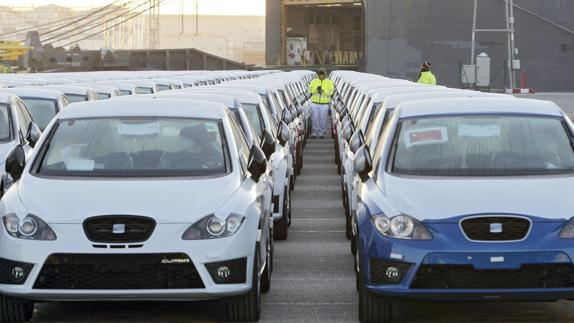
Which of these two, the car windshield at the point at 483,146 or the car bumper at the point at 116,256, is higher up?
the car windshield at the point at 483,146

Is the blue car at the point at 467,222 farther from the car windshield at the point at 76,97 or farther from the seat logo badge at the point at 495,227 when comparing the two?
the car windshield at the point at 76,97

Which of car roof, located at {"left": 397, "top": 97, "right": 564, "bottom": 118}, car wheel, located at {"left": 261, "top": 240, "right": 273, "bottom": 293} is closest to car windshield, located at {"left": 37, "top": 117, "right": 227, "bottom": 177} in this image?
car wheel, located at {"left": 261, "top": 240, "right": 273, "bottom": 293}

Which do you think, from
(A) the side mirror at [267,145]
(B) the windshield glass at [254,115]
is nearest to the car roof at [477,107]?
(A) the side mirror at [267,145]

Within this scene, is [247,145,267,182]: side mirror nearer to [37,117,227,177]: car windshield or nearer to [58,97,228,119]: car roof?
[37,117,227,177]: car windshield

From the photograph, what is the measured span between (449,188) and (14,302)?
3000 mm

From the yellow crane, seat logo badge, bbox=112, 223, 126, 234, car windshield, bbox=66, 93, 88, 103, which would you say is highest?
seat logo badge, bbox=112, 223, 126, 234

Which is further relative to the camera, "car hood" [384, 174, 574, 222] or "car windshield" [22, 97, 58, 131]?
"car windshield" [22, 97, 58, 131]

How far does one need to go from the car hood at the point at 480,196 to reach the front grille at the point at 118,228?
1.66 m

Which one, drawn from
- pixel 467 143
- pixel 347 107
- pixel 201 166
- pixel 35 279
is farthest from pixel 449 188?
pixel 347 107

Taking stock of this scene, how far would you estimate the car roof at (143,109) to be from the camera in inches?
Result: 394

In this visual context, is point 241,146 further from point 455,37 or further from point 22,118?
point 455,37

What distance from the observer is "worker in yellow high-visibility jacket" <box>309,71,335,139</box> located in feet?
111

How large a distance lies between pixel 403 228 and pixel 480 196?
0.59 m

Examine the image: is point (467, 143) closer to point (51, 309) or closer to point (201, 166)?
point (201, 166)
